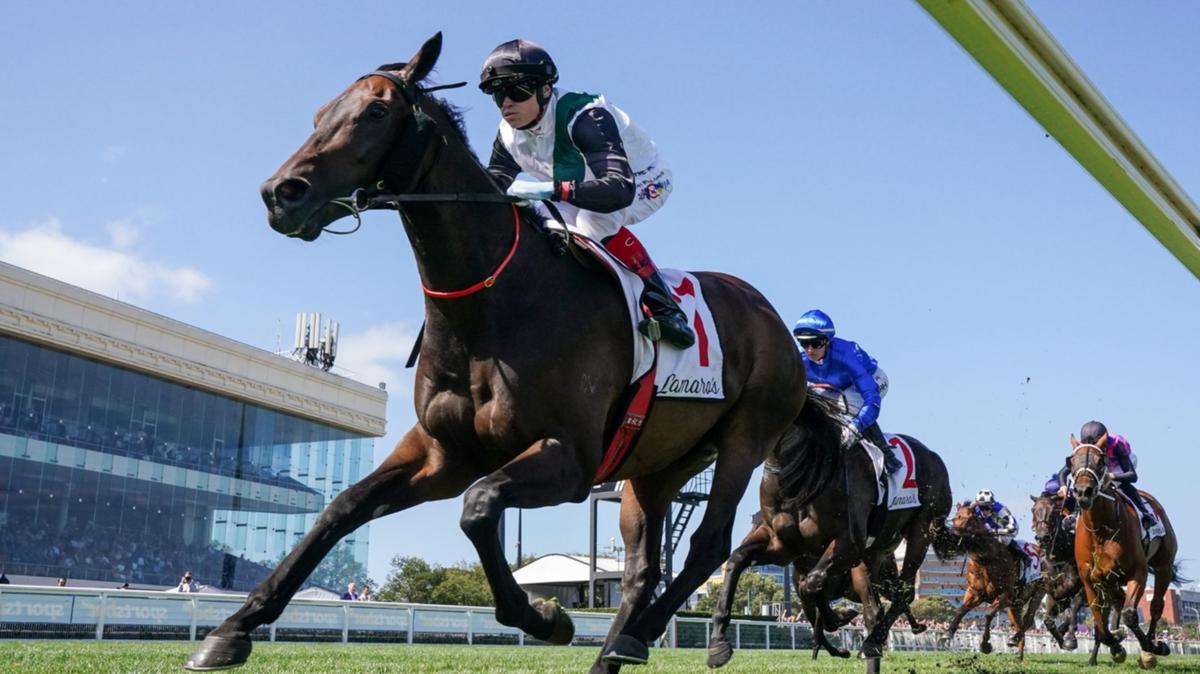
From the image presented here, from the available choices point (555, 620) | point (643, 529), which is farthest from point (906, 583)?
point (555, 620)

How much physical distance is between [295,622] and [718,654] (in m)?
10.5

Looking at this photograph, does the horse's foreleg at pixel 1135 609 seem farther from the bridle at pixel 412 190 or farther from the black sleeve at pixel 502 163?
the bridle at pixel 412 190

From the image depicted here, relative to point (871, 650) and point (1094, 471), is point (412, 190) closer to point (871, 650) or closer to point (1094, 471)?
point (871, 650)

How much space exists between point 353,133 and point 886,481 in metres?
6.19

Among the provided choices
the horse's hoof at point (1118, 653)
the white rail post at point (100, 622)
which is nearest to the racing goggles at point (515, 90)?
the horse's hoof at point (1118, 653)

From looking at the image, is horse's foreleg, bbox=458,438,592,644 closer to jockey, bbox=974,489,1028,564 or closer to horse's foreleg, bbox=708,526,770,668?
horse's foreleg, bbox=708,526,770,668

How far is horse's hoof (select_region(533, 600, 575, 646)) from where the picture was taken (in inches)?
169

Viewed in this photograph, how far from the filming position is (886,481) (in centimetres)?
906

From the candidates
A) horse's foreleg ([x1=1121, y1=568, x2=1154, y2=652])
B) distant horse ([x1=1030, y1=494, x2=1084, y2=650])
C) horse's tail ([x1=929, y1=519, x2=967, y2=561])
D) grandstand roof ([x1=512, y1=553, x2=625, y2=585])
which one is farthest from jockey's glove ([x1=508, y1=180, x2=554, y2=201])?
grandstand roof ([x1=512, y1=553, x2=625, y2=585])

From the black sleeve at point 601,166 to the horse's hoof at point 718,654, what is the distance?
2862 mm

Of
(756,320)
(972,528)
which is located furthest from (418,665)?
(972,528)

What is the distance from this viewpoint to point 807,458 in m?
8.06

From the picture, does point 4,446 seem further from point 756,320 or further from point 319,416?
point 756,320

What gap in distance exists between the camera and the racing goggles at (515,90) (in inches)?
184
